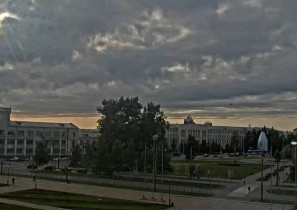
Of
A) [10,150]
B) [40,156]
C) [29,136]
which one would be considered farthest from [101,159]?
[29,136]

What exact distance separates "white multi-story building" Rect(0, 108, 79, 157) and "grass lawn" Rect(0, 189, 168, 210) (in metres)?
82.8

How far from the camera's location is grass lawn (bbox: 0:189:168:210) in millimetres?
54984

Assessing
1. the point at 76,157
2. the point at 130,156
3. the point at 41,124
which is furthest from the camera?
the point at 41,124

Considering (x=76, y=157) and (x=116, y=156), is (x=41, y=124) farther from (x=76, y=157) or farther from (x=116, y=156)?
(x=116, y=156)

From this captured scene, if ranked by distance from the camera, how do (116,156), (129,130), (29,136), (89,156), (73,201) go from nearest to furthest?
(73,201), (116,156), (89,156), (129,130), (29,136)

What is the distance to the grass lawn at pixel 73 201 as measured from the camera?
54984 mm

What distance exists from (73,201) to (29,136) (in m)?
114

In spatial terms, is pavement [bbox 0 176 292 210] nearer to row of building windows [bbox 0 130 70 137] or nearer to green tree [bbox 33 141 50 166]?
green tree [bbox 33 141 50 166]

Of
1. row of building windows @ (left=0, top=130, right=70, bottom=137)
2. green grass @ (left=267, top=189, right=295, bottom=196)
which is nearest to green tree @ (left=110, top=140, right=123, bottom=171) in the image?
green grass @ (left=267, top=189, right=295, bottom=196)

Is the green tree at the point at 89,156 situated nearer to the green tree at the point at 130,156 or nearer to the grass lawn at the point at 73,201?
the green tree at the point at 130,156

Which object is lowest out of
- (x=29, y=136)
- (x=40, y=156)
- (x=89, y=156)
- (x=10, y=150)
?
(x=40, y=156)

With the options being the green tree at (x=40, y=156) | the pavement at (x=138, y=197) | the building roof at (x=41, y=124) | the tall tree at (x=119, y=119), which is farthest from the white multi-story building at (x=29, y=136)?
the pavement at (x=138, y=197)

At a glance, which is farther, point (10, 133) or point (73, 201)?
point (10, 133)

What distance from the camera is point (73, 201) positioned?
58406 mm
